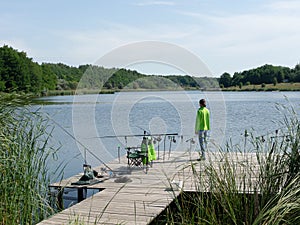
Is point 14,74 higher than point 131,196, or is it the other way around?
point 14,74

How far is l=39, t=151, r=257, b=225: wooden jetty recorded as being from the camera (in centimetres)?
468

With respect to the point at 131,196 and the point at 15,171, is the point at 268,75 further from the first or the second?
the point at 15,171

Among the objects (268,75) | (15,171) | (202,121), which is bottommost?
(15,171)

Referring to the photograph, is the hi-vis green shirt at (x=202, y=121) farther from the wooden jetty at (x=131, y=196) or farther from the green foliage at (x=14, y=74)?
the green foliage at (x=14, y=74)

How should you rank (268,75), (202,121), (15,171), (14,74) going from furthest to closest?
(268,75) → (14,74) → (202,121) → (15,171)

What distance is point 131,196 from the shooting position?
604 centimetres

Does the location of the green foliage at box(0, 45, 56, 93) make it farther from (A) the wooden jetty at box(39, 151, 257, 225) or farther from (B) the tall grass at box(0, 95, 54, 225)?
(A) the wooden jetty at box(39, 151, 257, 225)

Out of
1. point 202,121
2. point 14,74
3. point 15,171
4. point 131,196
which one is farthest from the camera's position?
point 14,74

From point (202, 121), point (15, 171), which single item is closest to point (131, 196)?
point (15, 171)

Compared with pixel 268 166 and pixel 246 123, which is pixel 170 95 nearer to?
pixel 268 166

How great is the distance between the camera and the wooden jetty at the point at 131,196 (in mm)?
4684

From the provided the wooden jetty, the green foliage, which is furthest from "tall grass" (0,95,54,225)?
the green foliage

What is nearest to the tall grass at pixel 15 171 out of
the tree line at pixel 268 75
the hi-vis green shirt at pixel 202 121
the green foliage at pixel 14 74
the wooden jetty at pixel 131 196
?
the wooden jetty at pixel 131 196

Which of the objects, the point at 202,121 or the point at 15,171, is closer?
the point at 15,171
